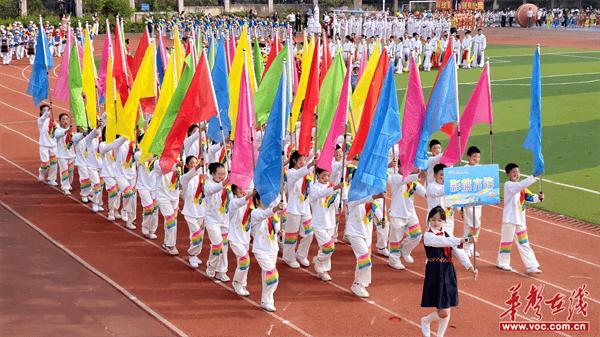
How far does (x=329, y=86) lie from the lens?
12.9 metres

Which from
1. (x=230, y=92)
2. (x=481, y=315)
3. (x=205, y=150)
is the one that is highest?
(x=230, y=92)

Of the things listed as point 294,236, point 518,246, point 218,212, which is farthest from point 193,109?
point 518,246

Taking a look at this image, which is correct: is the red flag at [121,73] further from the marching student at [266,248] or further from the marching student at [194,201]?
the marching student at [266,248]

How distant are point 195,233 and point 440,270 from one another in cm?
419

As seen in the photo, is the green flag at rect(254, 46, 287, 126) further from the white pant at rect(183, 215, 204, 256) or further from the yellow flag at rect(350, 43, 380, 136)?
the white pant at rect(183, 215, 204, 256)

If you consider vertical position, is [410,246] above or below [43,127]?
below

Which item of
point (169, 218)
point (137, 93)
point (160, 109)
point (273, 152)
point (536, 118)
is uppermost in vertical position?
point (137, 93)

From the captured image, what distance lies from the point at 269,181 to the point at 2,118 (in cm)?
1602

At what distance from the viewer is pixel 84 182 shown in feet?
48.5

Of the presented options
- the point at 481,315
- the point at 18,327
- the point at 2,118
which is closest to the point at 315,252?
the point at 481,315

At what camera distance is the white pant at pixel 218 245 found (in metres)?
10.7

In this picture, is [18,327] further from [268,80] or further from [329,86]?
[329,86]

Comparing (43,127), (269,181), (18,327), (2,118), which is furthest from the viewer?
(2,118)

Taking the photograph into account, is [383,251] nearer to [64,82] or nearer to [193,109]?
[193,109]
